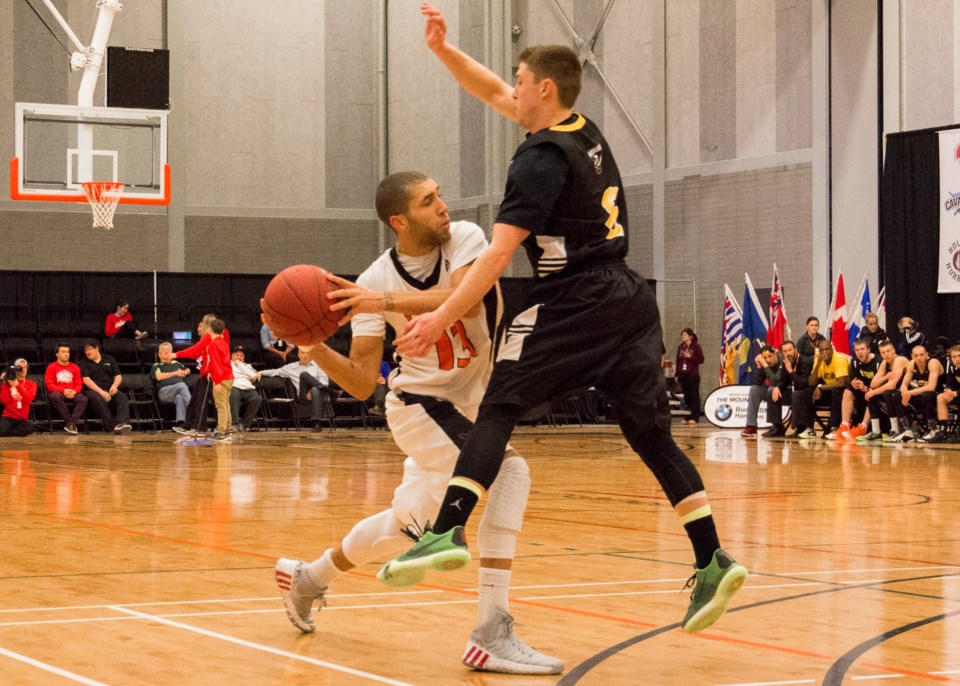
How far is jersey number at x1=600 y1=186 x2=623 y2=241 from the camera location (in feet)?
12.3

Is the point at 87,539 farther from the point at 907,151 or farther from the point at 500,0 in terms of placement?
the point at 500,0

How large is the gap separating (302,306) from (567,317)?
2.44 feet

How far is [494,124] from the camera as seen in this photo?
2494cm

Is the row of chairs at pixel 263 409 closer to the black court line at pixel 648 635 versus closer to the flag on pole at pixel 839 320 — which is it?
the flag on pole at pixel 839 320

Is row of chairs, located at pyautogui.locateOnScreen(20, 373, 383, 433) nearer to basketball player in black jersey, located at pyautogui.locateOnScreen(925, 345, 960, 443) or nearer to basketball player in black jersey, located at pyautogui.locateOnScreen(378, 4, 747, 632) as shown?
basketball player in black jersey, located at pyautogui.locateOnScreen(925, 345, 960, 443)

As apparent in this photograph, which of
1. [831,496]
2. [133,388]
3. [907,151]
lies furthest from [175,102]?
[831,496]

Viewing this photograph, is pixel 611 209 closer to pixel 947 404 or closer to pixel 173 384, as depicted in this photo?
pixel 947 404

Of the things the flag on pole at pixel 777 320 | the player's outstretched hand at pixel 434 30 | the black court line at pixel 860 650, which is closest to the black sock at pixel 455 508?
the black court line at pixel 860 650

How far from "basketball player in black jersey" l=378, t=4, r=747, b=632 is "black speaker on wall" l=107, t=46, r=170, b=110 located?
14817mm

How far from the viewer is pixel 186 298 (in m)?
21.7

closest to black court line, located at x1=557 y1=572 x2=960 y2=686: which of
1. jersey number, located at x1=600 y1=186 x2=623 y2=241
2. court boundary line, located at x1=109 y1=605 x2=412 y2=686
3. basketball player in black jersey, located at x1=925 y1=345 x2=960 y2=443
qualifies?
court boundary line, located at x1=109 y1=605 x2=412 y2=686

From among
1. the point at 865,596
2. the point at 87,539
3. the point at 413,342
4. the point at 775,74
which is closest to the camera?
the point at 413,342

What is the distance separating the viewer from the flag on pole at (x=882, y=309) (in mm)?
19078

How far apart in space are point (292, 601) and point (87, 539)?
2.90 m
